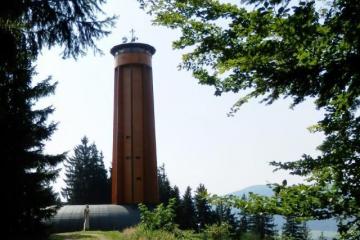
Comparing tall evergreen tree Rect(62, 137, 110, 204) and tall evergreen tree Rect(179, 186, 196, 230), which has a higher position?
tall evergreen tree Rect(62, 137, 110, 204)

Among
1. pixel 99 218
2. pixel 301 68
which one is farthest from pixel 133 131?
pixel 301 68

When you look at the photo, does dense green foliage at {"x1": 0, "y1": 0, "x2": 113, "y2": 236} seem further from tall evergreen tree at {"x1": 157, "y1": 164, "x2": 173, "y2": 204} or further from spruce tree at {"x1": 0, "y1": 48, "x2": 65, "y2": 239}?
tall evergreen tree at {"x1": 157, "y1": 164, "x2": 173, "y2": 204}

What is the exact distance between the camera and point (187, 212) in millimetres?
50375

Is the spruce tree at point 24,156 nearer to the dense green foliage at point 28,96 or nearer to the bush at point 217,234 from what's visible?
the dense green foliage at point 28,96

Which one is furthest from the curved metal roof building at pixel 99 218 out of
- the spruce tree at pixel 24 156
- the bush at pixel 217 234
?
the spruce tree at pixel 24 156

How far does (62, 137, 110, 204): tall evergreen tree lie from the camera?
55.0 meters

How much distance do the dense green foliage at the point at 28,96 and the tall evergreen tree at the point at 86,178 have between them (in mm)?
Answer: 38568

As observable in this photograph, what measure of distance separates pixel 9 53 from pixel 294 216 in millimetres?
3875

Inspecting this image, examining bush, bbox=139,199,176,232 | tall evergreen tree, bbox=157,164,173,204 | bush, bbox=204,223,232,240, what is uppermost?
tall evergreen tree, bbox=157,164,173,204

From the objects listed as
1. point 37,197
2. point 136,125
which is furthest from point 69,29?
point 136,125

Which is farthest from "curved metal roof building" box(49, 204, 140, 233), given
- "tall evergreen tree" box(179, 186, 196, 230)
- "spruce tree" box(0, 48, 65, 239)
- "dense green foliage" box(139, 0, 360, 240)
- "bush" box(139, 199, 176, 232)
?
"dense green foliage" box(139, 0, 360, 240)

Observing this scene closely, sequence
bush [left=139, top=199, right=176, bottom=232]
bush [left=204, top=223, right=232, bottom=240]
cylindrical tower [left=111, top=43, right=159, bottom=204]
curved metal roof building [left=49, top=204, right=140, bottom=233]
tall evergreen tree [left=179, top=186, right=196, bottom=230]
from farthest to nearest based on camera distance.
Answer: tall evergreen tree [left=179, top=186, right=196, bottom=230] → cylindrical tower [left=111, top=43, right=159, bottom=204] → curved metal roof building [left=49, top=204, right=140, bottom=233] → bush [left=204, top=223, right=232, bottom=240] → bush [left=139, top=199, right=176, bottom=232]

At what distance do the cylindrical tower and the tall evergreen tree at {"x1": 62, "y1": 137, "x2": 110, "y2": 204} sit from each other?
21.0 m

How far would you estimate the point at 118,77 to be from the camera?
36.2m
